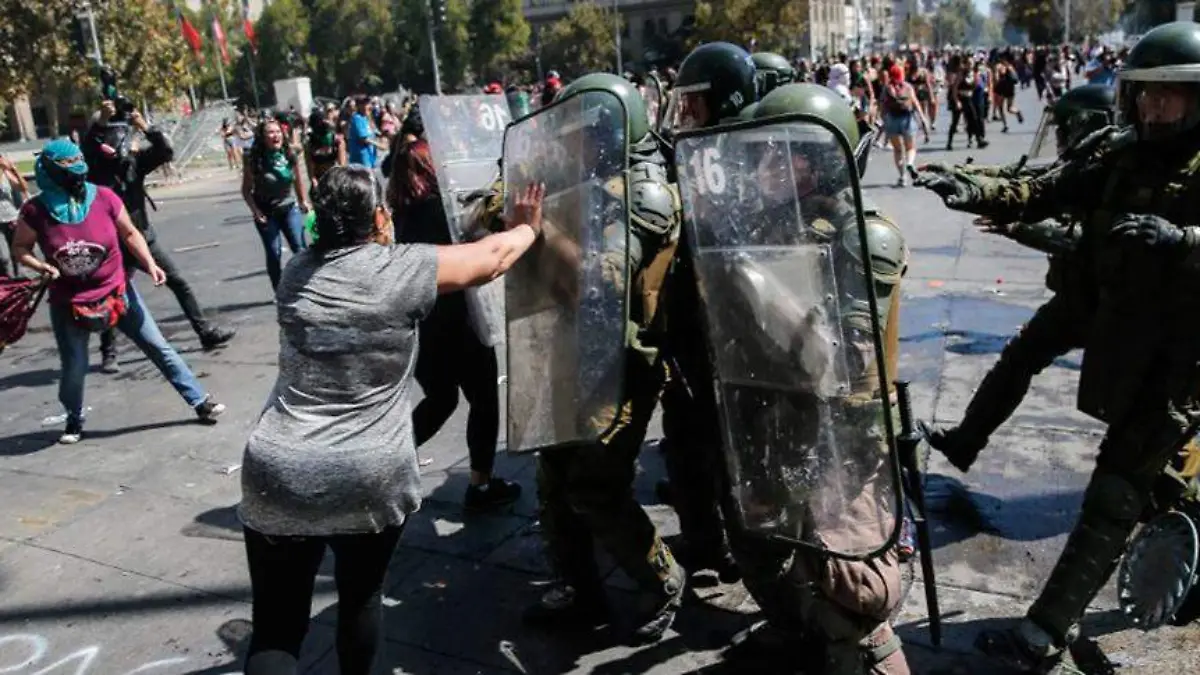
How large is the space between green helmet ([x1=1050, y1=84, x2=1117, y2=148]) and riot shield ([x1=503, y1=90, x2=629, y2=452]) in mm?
2194

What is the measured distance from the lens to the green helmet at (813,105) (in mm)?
2607

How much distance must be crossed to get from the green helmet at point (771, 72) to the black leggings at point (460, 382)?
1675mm

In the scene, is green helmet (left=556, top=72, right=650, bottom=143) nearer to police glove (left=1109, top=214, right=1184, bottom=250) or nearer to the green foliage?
police glove (left=1109, top=214, right=1184, bottom=250)

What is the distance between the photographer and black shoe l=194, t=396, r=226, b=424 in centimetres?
571

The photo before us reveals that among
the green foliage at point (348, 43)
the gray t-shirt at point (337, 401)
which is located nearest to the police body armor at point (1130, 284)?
the gray t-shirt at point (337, 401)

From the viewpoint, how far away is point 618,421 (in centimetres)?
288

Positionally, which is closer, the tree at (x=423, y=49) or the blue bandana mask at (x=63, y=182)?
the blue bandana mask at (x=63, y=182)

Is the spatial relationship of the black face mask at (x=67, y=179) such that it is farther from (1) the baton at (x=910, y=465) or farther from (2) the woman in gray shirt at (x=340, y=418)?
(1) the baton at (x=910, y=465)

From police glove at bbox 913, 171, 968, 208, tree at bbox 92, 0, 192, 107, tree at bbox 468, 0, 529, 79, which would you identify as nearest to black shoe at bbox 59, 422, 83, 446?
police glove at bbox 913, 171, 968, 208

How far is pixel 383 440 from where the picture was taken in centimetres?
251

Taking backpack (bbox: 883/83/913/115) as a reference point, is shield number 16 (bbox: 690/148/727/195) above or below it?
above

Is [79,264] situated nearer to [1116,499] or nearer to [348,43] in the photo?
[1116,499]

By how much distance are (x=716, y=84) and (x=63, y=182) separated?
373cm

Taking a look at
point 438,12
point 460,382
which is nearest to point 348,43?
point 438,12
